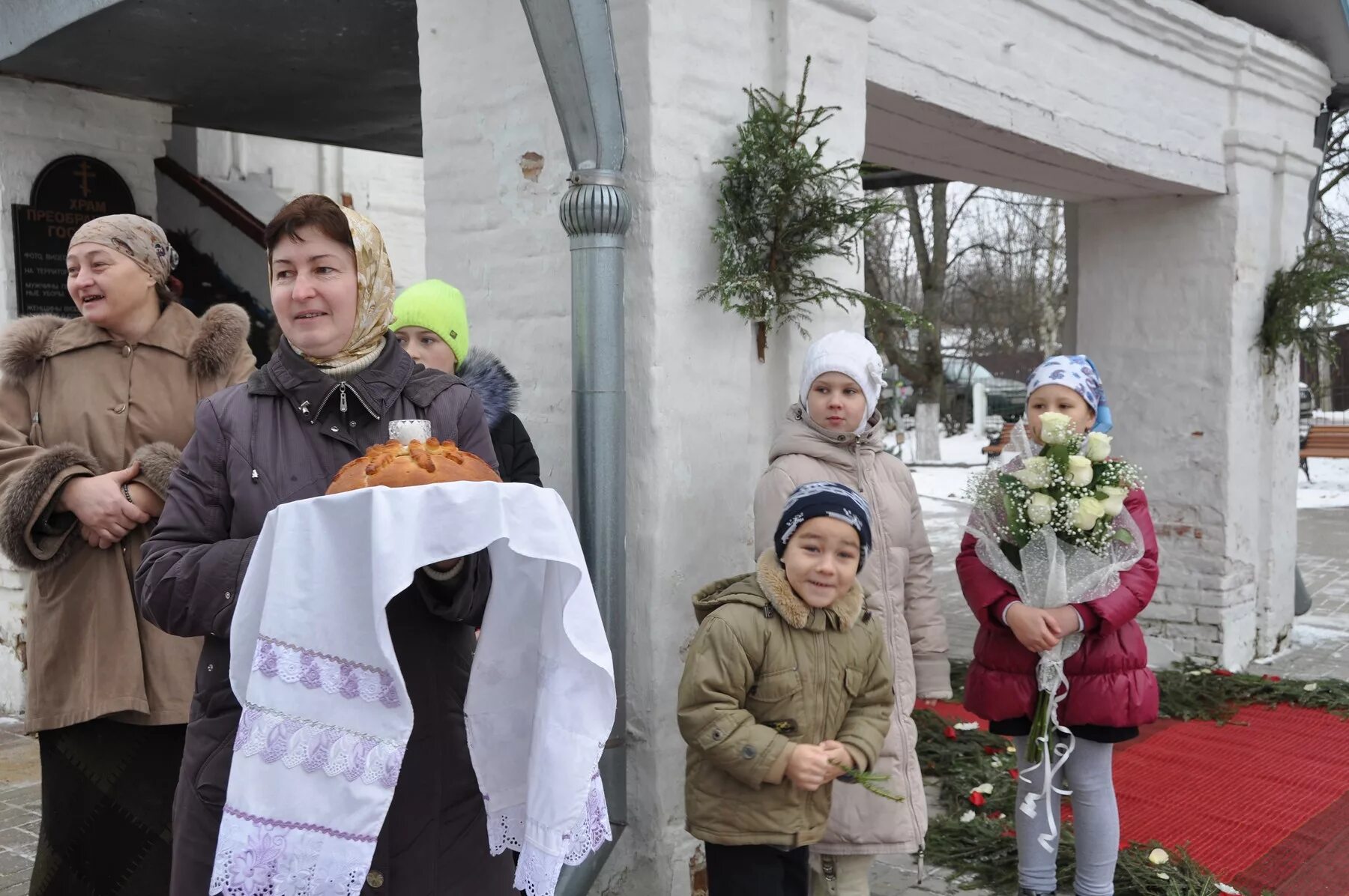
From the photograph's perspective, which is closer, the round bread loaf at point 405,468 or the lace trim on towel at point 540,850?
the round bread loaf at point 405,468

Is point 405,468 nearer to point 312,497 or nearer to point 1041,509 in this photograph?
point 312,497

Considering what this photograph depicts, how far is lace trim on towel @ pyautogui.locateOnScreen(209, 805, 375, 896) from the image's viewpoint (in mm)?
1684

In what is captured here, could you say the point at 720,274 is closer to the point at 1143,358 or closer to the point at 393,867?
the point at 393,867

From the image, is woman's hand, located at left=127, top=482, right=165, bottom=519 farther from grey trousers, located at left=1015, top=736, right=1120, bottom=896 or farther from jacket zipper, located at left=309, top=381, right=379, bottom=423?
grey trousers, located at left=1015, top=736, right=1120, bottom=896

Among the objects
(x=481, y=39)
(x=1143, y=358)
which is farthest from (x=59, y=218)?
(x=1143, y=358)

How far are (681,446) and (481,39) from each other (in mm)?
1462

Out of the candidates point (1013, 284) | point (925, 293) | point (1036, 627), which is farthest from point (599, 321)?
point (1013, 284)

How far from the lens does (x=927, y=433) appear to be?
2209 centimetres

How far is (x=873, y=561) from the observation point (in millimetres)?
3221

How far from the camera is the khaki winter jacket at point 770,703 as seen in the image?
2.68 metres

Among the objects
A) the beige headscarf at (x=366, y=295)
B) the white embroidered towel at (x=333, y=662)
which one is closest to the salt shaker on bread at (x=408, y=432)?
the white embroidered towel at (x=333, y=662)

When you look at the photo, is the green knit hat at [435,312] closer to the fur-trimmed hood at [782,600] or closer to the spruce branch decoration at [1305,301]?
the fur-trimmed hood at [782,600]

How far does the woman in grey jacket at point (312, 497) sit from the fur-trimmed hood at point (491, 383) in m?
1.06

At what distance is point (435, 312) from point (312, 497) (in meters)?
1.31
